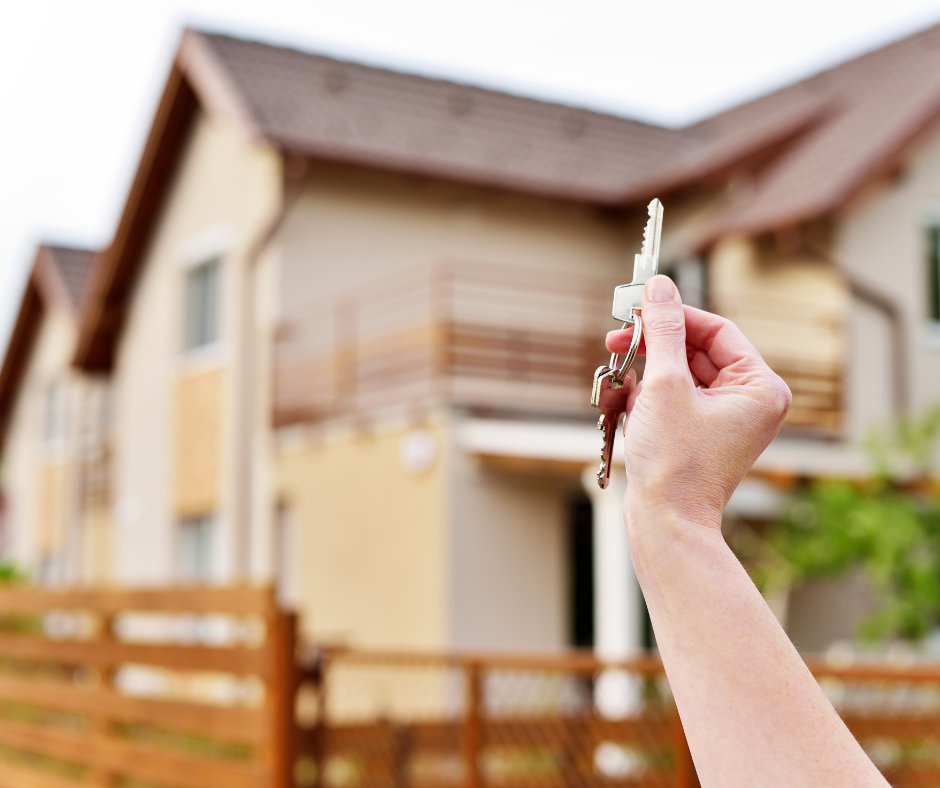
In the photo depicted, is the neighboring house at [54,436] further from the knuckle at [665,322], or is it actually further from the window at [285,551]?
the knuckle at [665,322]

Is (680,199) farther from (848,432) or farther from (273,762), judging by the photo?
(273,762)

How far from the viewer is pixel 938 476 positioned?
1212 cm

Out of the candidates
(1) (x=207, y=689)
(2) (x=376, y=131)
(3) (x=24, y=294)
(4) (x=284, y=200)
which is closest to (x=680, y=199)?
(2) (x=376, y=131)

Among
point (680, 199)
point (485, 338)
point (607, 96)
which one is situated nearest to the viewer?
point (485, 338)

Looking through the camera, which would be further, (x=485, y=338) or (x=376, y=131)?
(x=376, y=131)

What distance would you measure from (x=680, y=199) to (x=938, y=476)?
515cm

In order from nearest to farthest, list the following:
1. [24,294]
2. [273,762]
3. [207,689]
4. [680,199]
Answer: [273,762] < [207,689] < [680,199] < [24,294]

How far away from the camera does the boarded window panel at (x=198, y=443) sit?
→ 1530cm

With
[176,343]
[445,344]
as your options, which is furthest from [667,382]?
[176,343]

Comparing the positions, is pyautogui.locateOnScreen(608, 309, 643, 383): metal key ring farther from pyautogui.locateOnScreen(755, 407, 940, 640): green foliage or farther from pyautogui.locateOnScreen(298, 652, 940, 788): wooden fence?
pyautogui.locateOnScreen(755, 407, 940, 640): green foliage

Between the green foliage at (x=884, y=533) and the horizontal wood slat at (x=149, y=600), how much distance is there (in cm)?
510

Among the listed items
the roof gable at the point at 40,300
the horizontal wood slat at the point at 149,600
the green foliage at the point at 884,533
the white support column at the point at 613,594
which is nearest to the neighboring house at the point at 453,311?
the white support column at the point at 613,594

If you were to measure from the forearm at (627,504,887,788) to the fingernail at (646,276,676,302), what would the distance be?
0.22m

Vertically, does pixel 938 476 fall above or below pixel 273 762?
above
